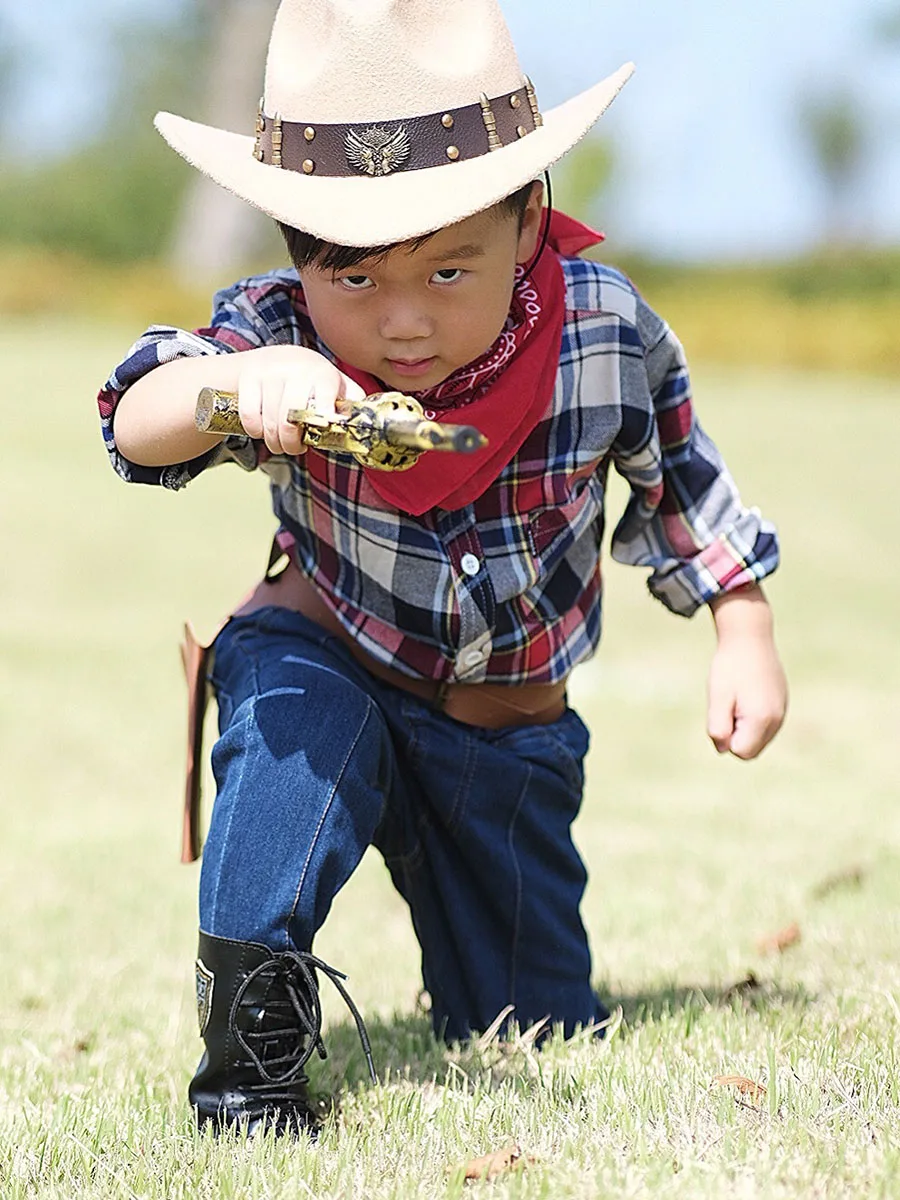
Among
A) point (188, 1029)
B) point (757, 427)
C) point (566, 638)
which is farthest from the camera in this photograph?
point (757, 427)

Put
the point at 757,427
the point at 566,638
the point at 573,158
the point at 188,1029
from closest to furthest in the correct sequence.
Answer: the point at 566,638, the point at 188,1029, the point at 757,427, the point at 573,158

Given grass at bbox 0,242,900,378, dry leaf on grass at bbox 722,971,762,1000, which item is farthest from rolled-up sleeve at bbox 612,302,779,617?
grass at bbox 0,242,900,378

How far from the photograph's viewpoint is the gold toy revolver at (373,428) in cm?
176

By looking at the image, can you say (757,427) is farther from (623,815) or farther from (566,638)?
(566,638)

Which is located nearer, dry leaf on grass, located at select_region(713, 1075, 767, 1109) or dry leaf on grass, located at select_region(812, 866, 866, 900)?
dry leaf on grass, located at select_region(713, 1075, 767, 1109)

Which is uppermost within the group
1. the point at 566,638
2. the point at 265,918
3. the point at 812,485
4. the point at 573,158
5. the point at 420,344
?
the point at 573,158

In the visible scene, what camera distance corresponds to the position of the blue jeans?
2.37m

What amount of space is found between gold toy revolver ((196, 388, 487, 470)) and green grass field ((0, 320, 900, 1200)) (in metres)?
0.80

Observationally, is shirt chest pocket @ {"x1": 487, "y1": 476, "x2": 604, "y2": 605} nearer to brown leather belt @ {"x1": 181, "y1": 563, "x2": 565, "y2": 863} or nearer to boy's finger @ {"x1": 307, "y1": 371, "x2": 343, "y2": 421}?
brown leather belt @ {"x1": 181, "y1": 563, "x2": 565, "y2": 863}

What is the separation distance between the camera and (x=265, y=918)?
91.7 inches

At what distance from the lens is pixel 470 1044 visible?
277 cm

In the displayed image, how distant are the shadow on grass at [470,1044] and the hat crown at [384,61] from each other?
52.3 inches

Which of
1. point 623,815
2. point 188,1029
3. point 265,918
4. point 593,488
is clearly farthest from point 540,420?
point 623,815

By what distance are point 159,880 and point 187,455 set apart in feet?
7.70
